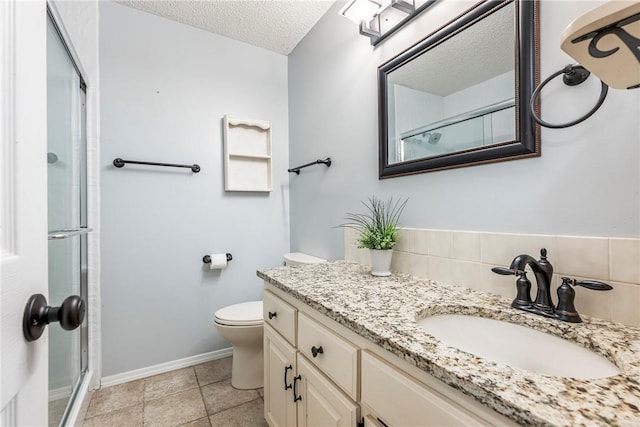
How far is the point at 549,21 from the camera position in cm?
86

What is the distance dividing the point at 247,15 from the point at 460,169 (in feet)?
5.79

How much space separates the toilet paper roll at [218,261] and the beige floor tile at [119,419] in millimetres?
864

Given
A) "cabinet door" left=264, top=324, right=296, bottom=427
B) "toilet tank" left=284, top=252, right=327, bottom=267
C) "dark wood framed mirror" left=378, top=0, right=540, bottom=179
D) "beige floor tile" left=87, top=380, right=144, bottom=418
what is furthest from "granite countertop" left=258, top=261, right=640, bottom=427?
"beige floor tile" left=87, top=380, right=144, bottom=418

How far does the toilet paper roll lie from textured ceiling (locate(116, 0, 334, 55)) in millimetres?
1628

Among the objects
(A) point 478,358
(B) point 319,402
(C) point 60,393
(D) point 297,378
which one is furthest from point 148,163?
(A) point 478,358

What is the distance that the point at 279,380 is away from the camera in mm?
1188

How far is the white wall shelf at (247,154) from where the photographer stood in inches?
83.8

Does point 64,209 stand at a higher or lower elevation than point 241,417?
higher

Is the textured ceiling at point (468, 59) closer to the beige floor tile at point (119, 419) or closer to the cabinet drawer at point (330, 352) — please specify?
the cabinet drawer at point (330, 352)

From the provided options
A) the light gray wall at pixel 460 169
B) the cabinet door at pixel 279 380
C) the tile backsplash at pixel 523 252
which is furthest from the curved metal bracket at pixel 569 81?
the cabinet door at pixel 279 380

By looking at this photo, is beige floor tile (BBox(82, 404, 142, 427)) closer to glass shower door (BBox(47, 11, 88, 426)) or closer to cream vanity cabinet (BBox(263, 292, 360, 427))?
glass shower door (BBox(47, 11, 88, 426))

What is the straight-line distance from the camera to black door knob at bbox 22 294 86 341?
416mm

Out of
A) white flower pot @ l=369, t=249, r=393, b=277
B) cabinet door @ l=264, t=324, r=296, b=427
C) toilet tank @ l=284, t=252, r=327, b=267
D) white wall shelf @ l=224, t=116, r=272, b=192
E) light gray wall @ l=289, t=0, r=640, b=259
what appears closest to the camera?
light gray wall @ l=289, t=0, r=640, b=259

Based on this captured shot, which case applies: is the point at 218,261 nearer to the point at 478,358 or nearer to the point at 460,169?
the point at 460,169
